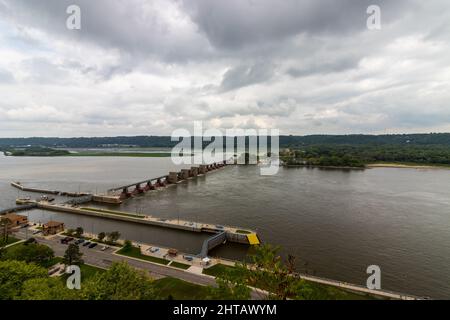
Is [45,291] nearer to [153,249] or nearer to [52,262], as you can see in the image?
[52,262]

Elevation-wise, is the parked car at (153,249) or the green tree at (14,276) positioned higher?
the green tree at (14,276)

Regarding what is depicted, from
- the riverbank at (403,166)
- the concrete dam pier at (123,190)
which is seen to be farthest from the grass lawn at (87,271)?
the riverbank at (403,166)

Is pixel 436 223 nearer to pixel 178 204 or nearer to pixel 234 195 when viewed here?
pixel 234 195

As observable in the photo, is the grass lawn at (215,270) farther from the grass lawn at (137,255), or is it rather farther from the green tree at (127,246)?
the green tree at (127,246)

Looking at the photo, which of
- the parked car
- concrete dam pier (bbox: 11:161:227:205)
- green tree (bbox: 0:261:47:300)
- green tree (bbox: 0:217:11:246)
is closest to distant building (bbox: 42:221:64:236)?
green tree (bbox: 0:217:11:246)

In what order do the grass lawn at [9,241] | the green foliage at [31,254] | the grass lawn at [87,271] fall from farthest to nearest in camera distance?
the grass lawn at [9,241], the green foliage at [31,254], the grass lawn at [87,271]

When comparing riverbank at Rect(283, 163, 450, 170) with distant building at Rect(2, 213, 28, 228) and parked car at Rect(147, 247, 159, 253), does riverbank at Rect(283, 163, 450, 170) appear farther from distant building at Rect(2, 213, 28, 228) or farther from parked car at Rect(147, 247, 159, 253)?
distant building at Rect(2, 213, 28, 228)
